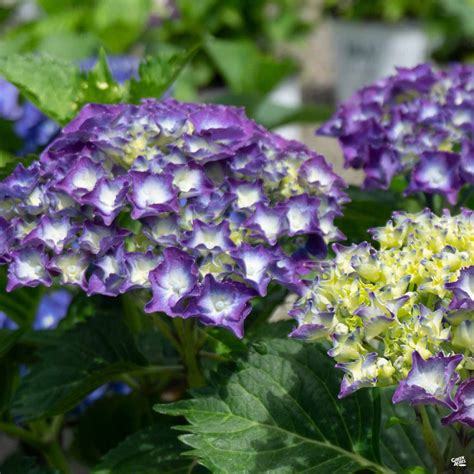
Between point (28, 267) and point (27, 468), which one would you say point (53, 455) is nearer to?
point (27, 468)

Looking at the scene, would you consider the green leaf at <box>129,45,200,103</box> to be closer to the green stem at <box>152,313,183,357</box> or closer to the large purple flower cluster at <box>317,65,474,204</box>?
the large purple flower cluster at <box>317,65,474,204</box>

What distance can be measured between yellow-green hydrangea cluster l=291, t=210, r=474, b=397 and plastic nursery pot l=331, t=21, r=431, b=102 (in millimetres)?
2516

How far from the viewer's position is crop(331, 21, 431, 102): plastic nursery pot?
3.42 meters

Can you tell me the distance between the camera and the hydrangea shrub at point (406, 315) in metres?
0.80

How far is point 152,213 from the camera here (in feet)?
3.12

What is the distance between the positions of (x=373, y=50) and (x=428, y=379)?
2.76 meters

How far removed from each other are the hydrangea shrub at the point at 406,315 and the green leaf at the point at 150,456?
1.00ft

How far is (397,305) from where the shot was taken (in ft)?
2.78

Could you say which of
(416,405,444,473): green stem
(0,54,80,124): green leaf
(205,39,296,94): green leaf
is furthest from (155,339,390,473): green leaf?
(205,39,296,94): green leaf

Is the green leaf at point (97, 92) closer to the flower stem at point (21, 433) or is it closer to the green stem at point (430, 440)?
the flower stem at point (21, 433)

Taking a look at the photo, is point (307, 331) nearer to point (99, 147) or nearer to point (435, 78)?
point (99, 147)

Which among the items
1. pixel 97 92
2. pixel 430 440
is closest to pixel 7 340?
pixel 97 92

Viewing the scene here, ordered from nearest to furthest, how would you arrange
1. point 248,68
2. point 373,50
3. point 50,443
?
point 50,443
point 248,68
point 373,50

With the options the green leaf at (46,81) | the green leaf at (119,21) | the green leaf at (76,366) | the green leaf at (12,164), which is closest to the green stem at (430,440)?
the green leaf at (76,366)
